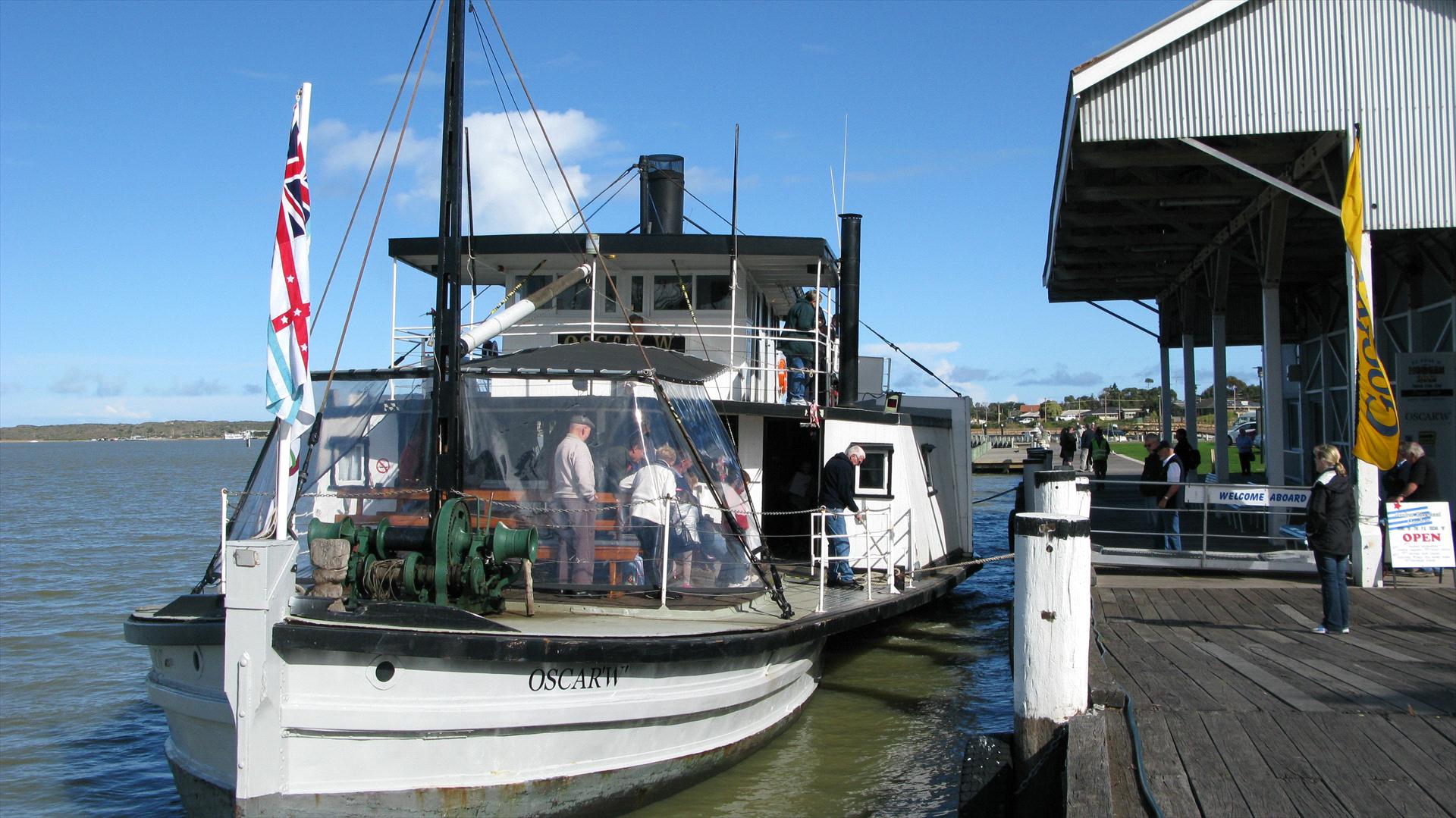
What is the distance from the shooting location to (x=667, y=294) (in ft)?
44.5

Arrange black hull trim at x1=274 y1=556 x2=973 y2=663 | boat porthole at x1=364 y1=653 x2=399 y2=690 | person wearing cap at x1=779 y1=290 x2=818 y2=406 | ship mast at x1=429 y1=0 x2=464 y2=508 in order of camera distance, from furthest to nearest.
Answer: person wearing cap at x1=779 y1=290 x2=818 y2=406
ship mast at x1=429 y1=0 x2=464 y2=508
boat porthole at x1=364 y1=653 x2=399 y2=690
black hull trim at x1=274 y1=556 x2=973 y2=663

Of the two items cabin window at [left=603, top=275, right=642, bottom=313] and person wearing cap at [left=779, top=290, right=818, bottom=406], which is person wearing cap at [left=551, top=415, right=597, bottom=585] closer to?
person wearing cap at [left=779, top=290, right=818, bottom=406]

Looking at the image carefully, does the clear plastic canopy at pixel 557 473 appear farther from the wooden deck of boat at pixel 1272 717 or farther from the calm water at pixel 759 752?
the wooden deck of boat at pixel 1272 717

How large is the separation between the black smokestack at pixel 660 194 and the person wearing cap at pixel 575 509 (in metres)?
8.65

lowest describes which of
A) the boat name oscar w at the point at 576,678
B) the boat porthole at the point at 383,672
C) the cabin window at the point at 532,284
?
the boat name oscar w at the point at 576,678

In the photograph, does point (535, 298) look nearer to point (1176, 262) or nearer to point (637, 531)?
point (637, 531)

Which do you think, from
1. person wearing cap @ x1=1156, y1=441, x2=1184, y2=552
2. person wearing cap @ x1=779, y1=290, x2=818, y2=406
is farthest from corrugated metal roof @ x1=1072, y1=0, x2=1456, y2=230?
person wearing cap @ x1=1156, y1=441, x2=1184, y2=552

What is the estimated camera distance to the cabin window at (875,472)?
39.6ft

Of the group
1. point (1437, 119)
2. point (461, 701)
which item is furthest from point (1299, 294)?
point (461, 701)

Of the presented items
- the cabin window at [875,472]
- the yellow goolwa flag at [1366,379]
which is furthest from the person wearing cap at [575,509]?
the yellow goolwa flag at [1366,379]

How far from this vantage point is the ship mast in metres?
7.13

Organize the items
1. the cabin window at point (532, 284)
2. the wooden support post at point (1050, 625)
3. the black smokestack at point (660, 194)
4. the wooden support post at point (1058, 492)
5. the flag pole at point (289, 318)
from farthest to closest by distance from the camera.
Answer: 1. the black smokestack at point (660, 194)
2. the cabin window at point (532, 284)
3. the wooden support post at point (1058, 492)
4. the flag pole at point (289, 318)
5. the wooden support post at point (1050, 625)

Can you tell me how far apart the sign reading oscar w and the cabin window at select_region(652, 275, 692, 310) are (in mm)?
7973

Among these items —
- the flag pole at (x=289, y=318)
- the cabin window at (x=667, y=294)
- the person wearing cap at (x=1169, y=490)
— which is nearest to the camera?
the flag pole at (x=289, y=318)
